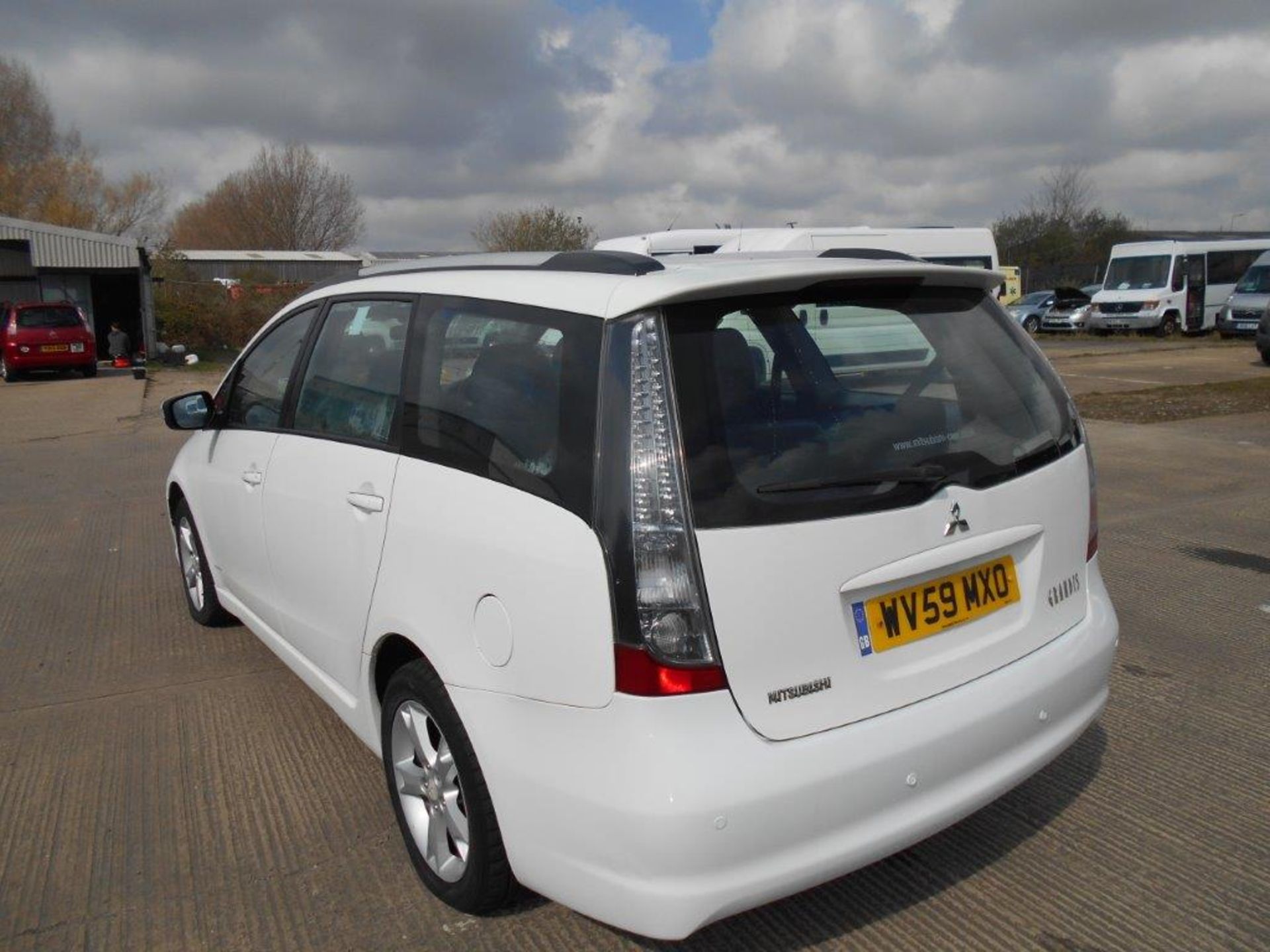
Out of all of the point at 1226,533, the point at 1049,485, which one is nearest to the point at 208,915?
the point at 1049,485

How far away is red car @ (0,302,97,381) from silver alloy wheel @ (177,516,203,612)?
2111cm

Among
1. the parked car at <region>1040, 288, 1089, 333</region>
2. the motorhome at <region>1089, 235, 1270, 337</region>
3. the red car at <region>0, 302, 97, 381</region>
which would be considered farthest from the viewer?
the parked car at <region>1040, 288, 1089, 333</region>

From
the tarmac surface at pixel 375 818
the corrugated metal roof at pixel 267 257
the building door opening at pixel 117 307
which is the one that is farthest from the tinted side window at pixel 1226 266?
the corrugated metal roof at pixel 267 257

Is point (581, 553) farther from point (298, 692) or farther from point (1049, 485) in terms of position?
point (298, 692)

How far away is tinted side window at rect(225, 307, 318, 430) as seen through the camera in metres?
3.94

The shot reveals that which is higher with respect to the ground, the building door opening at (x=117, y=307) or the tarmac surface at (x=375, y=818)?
the building door opening at (x=117, y=307)

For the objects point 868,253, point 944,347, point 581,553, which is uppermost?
point 868,253

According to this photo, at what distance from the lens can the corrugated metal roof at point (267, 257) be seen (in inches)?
1828

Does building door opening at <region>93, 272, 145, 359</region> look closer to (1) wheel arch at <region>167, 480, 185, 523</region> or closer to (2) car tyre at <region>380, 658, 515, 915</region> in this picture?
A: (1) wheel arch at <region>167, 480, 185, 523</region>

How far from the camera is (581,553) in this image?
7.36 ft

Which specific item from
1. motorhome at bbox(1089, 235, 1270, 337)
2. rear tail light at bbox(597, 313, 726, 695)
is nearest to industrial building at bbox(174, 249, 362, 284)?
motorhome at bbox(1089, 235, 1270, 337)

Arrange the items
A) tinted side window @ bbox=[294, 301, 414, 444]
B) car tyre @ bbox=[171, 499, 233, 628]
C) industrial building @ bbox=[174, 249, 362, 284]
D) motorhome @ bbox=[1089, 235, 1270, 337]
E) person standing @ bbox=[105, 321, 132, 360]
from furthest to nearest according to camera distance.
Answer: industrial building @ bbox=[174, 249, 362, 284], motorhome @ bbox=[1089, 235, 1270, 337], person standing @ bbox=[105, 321, 132, 360], car tyre @ bbox=[171, 499, 233, 628], tinted side window @ bbox=[294, 301, 414, 444]

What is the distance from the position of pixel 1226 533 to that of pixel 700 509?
5.53 meters

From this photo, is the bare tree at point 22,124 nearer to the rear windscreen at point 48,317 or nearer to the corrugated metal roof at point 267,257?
the corrugated metal roof at point 267,257
